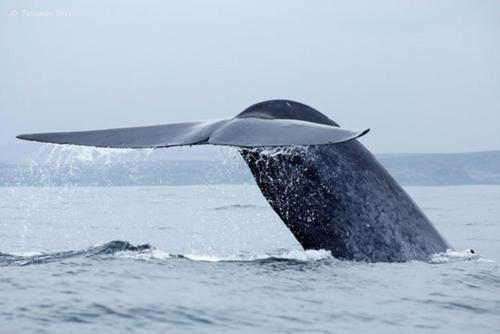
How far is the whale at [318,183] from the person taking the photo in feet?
18.1

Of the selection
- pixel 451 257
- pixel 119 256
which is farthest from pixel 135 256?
pixel 451 257

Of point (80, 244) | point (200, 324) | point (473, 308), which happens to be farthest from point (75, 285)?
point (80, 244)

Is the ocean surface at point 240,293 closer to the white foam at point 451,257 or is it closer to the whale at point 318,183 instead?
the white foam at point 451,257

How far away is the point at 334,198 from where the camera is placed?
237 inches

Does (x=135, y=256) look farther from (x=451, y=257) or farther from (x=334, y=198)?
(x=451, y=257)

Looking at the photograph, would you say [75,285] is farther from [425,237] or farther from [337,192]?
[425,237]

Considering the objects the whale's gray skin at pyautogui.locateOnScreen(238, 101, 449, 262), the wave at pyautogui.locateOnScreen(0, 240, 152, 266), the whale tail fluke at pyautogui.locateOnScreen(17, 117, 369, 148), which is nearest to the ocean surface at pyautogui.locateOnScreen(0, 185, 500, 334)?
the wave at pyautogui.locateOnScreen(0, 240, 152, 266)

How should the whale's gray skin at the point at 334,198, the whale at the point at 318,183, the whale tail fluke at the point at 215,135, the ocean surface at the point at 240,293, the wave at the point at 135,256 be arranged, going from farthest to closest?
the wave at the point at 135,256 < the whale's gray skin at the point at 334,198 < the whale at the point at 318,183 < the whale tail fluke at the point at 215,135 < the ocean surface at the point at 240,293

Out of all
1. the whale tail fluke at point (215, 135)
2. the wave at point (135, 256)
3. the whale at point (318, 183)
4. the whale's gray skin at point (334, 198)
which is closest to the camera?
the whale tail fluke at point (215, 135)

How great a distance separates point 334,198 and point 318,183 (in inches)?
6.4

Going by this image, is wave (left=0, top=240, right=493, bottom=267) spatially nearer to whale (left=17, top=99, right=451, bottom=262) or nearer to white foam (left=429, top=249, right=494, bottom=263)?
white foam (left=429, top=249, right=494, bottom=263)

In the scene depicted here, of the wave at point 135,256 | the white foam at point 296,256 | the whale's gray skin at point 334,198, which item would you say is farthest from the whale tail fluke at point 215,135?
the wave at point 135,256

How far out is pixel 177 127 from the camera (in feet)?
19.0

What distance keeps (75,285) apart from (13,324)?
1170mm
